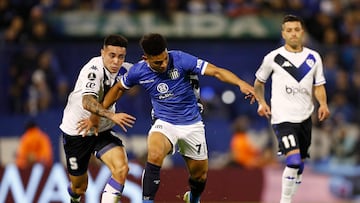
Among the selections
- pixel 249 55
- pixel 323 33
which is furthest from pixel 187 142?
pixel 323 33

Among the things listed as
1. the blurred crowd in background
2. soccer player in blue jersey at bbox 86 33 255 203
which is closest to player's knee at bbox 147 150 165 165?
soccer player in blue jersey at bbox 86 33 255 203

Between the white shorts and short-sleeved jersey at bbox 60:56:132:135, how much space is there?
72 cm

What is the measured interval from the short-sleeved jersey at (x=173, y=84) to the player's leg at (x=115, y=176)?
26.1 inches

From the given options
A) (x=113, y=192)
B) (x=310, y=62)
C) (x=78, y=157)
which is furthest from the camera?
(x=310, y=62)

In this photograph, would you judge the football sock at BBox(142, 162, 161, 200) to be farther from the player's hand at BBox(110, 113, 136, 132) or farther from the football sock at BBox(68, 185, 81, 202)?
the football sock at BBox(68, 185, 81, 202)

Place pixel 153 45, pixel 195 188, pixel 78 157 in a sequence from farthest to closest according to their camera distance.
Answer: pixel 78 157, pixel 195 188, pixel 153 45

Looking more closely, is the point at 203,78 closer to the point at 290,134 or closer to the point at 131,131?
the point at 131,131

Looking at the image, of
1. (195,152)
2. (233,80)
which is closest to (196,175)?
(195,152)

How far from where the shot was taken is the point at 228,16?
22000 mm

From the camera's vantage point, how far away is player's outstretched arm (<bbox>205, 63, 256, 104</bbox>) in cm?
1080

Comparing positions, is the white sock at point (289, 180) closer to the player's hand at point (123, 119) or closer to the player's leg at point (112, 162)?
the player's leg at point (112, 162)

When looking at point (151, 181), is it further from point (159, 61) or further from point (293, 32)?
point (293, 32)

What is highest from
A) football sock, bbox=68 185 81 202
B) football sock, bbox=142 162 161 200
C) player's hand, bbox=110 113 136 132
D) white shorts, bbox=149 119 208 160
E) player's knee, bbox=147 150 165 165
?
player's hand, bbox=110 113 136 132

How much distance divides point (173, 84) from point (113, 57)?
78 cm
